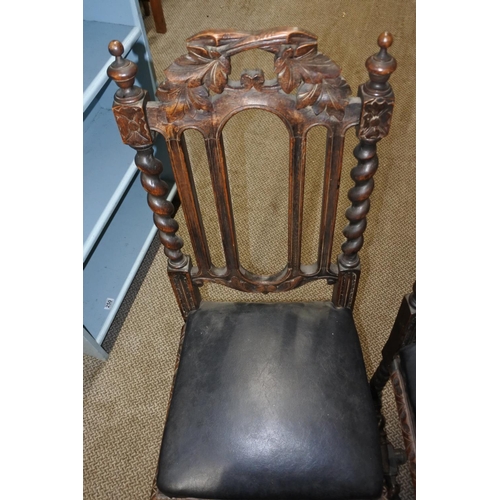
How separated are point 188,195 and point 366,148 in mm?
305

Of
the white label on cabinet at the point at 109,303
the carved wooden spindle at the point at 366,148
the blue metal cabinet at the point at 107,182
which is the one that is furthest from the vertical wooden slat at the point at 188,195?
the white label on cabinet at the point at 109,303

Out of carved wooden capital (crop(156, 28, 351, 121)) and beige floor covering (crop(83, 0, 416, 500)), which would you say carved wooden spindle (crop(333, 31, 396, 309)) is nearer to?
carved wooden capital (crop(156, 28, 351, 121))

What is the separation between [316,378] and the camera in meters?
0.89

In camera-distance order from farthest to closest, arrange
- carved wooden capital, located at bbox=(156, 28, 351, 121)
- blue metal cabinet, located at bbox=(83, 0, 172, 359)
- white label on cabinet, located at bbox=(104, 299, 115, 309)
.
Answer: white label on cabinet, located at bbox=(104, 299, 115, 309) < blue metal cabinet, located at bbox=(83, 0, 172, 359) < carved wooden capital, located at bbox=(156, 28, 351, 121)

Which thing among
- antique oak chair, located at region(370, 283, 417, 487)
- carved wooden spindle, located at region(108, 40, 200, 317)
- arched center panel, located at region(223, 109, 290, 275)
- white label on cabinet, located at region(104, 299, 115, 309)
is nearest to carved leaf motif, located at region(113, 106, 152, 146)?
carved wooden spindle, located at region(108, 40, 200, 317)

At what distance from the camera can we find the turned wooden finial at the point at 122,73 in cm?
62

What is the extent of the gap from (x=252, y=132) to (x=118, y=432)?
133 centimetres

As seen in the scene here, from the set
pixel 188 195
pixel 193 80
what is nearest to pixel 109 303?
pixel 188 195

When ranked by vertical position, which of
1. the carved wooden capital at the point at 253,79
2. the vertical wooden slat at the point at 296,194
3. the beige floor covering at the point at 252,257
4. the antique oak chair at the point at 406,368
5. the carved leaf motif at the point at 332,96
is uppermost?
the carved wooden capital at the point at 253,79

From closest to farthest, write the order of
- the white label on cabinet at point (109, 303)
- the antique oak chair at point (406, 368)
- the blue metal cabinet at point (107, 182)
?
1. the antique oak chair at point (406, 368)
2. the blue metal cabinet at point (107, 182)
3. the white label on cabinet at point (109, 303)

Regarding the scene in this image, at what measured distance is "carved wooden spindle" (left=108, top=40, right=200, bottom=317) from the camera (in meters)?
0.64

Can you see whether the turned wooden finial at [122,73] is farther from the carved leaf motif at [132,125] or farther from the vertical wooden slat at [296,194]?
the vertical wooden slat at [296,194]

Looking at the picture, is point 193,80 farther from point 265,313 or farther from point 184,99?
point 265,313

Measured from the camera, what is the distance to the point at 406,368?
91 cm
